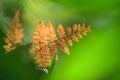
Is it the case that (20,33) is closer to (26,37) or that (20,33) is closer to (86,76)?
(26,37)

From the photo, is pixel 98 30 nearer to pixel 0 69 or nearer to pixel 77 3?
pixel 77 3

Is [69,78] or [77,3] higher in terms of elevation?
[77,3]

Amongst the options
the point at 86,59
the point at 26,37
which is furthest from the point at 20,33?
the point at 86,59
